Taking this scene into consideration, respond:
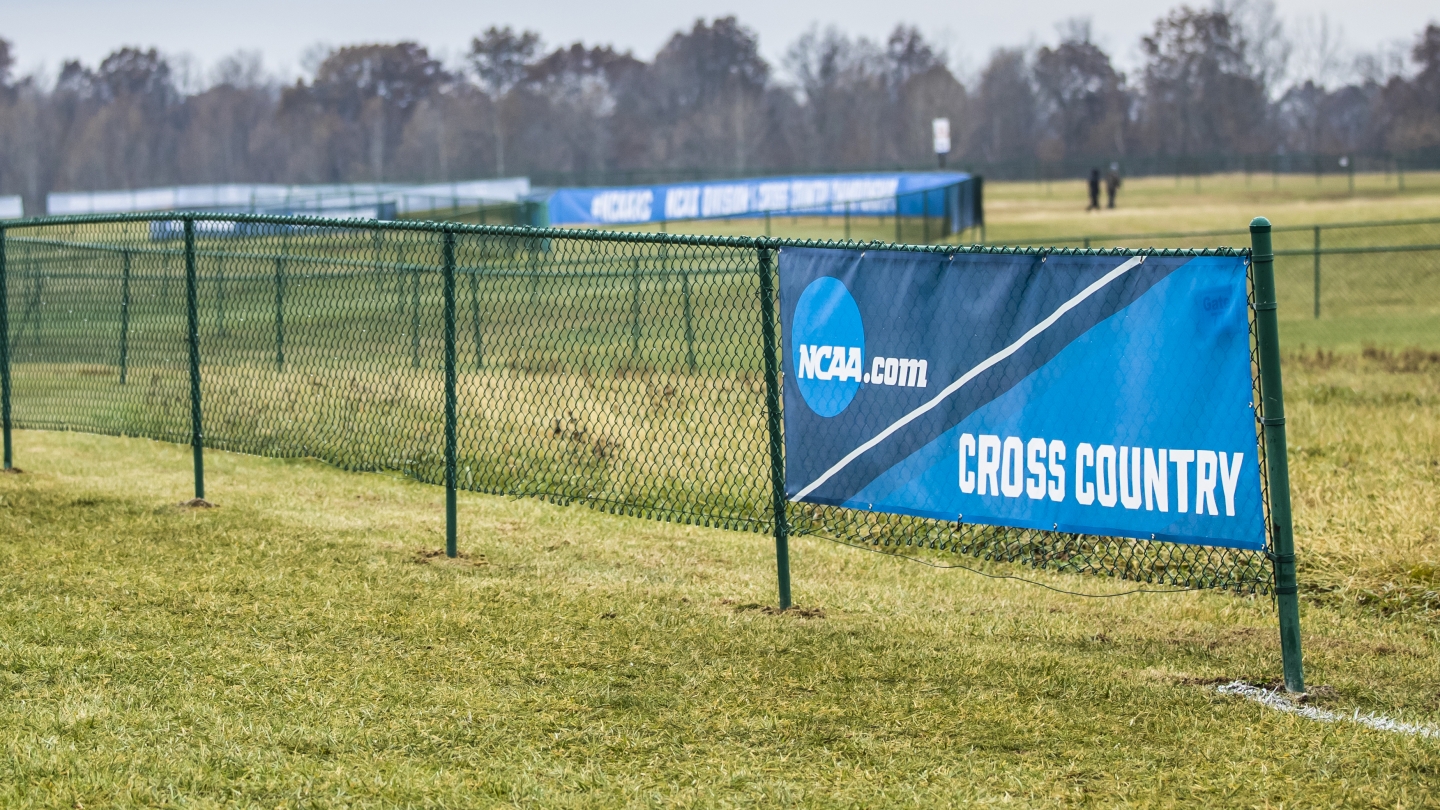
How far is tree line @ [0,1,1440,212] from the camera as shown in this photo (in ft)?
298

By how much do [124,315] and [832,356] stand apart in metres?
6.47

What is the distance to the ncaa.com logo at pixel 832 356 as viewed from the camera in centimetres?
570

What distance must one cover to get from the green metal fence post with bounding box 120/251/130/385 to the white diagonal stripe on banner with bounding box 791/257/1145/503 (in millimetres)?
5674

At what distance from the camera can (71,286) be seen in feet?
36.1

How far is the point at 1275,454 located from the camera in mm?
4840

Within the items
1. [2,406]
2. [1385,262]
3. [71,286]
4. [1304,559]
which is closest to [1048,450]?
[1304,559]

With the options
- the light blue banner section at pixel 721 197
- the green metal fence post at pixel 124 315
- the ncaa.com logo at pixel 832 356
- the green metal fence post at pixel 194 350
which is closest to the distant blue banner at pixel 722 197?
the light blue banner section at pixel 721 197

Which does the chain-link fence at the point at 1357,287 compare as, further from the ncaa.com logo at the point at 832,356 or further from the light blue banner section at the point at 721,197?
the ncaa.com logo at the point at 832,356

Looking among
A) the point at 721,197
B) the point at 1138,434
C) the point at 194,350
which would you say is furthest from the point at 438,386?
the point at 721,197

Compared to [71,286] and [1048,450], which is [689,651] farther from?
[71,286]

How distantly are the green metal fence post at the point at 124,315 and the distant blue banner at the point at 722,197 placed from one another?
2538 cm

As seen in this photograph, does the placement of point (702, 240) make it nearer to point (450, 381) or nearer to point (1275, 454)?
point (450, 381)

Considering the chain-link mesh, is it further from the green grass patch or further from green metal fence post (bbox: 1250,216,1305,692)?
green metal fence post (bbox: 1250,216,1305,692)

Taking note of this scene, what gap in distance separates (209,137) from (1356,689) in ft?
379
